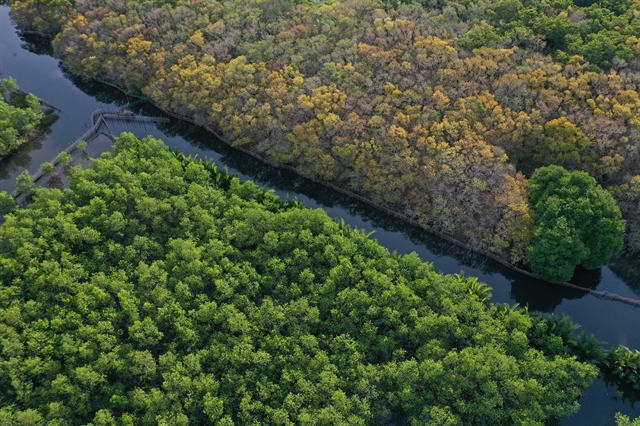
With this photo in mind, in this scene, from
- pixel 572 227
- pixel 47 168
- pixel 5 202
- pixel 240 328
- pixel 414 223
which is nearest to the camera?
pixel 240 328

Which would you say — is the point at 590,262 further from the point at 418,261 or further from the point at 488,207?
the point at 418,261

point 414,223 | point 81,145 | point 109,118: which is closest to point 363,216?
point 414,223

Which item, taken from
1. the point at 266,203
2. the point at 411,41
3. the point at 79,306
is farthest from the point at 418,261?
the point at 411,41

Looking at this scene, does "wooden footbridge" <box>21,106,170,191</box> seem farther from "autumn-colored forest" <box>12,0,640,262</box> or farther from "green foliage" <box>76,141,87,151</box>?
Result: "green foliage" <box>76,141,87,151</box>

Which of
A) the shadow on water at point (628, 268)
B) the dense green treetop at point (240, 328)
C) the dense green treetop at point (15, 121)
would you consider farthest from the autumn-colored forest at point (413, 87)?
the dense green treetop at point (240, 328)

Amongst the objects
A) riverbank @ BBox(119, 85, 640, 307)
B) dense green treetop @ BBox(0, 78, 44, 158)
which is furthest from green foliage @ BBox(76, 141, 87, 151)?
riverbank @ BBox(119, 85, 640, 307)

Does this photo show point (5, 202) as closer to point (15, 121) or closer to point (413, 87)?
point (15, 121)
